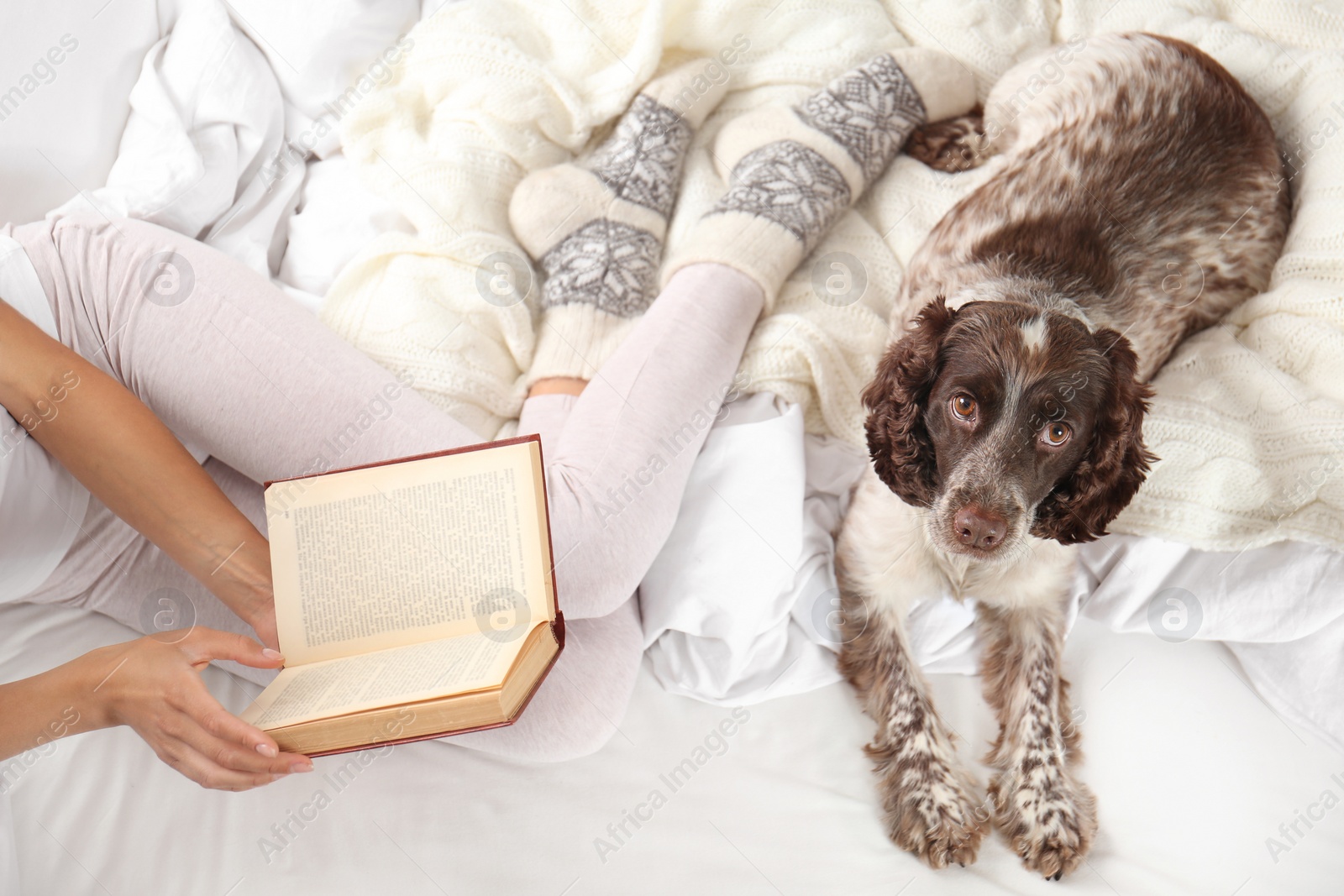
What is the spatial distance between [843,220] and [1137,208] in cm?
73

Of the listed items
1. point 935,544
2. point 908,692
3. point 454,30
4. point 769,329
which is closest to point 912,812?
point 908,692

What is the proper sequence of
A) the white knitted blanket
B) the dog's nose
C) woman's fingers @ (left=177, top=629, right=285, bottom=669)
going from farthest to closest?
the white knitted blanket < the dog's nose < woman's fingers @ (left=177, top=629, right=285, bottom=669)

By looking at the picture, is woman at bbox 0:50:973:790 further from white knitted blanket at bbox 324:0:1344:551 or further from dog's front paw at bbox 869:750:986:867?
dog's front paw at bbox 869:750:986:867

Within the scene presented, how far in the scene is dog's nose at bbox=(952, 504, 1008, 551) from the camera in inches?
60.7

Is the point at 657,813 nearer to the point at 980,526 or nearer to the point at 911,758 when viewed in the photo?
the point at 911,758

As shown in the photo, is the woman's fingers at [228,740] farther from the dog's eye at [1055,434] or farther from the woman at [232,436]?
the dog's eye at [1055,434]

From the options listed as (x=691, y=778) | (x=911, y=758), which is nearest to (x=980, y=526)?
(x=911, y=758)

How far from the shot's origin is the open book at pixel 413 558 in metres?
1.43

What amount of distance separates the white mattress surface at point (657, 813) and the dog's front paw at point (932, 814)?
0.03 metres

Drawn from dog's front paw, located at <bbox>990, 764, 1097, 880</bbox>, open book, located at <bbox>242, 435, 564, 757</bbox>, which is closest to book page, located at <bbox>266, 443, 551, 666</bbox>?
open book, located at <bbox>242, 435, 564, 757</bbox>

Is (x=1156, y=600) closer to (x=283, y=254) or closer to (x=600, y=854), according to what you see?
(x=600, y=854)

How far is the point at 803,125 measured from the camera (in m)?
2.34

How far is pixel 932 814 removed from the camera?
166 cm

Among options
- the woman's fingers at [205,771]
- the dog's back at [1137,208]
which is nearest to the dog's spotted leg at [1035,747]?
the dog's back at [1137,208]
